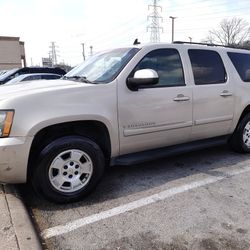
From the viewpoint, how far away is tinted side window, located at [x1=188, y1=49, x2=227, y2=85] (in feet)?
15.2

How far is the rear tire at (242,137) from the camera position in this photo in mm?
5359

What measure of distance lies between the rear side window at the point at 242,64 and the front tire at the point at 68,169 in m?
2.91

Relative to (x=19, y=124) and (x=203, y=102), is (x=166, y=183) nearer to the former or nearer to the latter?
(x=203, y=102)

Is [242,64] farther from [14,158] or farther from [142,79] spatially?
[14,158]

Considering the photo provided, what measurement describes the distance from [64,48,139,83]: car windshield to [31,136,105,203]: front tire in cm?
86

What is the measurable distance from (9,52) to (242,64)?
4726 centimetres

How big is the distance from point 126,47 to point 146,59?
1.30 ft

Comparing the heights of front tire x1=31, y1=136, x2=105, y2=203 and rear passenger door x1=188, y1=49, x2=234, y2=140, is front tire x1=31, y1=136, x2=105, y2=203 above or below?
below

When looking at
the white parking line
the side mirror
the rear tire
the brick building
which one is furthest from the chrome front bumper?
the brick building

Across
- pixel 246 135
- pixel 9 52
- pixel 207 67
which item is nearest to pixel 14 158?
pixel 207 67

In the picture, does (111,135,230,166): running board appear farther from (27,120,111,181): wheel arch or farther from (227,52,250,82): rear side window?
(227,52,250,82): rear side window

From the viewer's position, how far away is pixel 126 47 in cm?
438

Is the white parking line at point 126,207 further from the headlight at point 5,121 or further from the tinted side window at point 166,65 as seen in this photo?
the tinted side window at point 166,65

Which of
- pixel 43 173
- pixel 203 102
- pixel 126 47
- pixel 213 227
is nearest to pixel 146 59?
pixel 126 47
